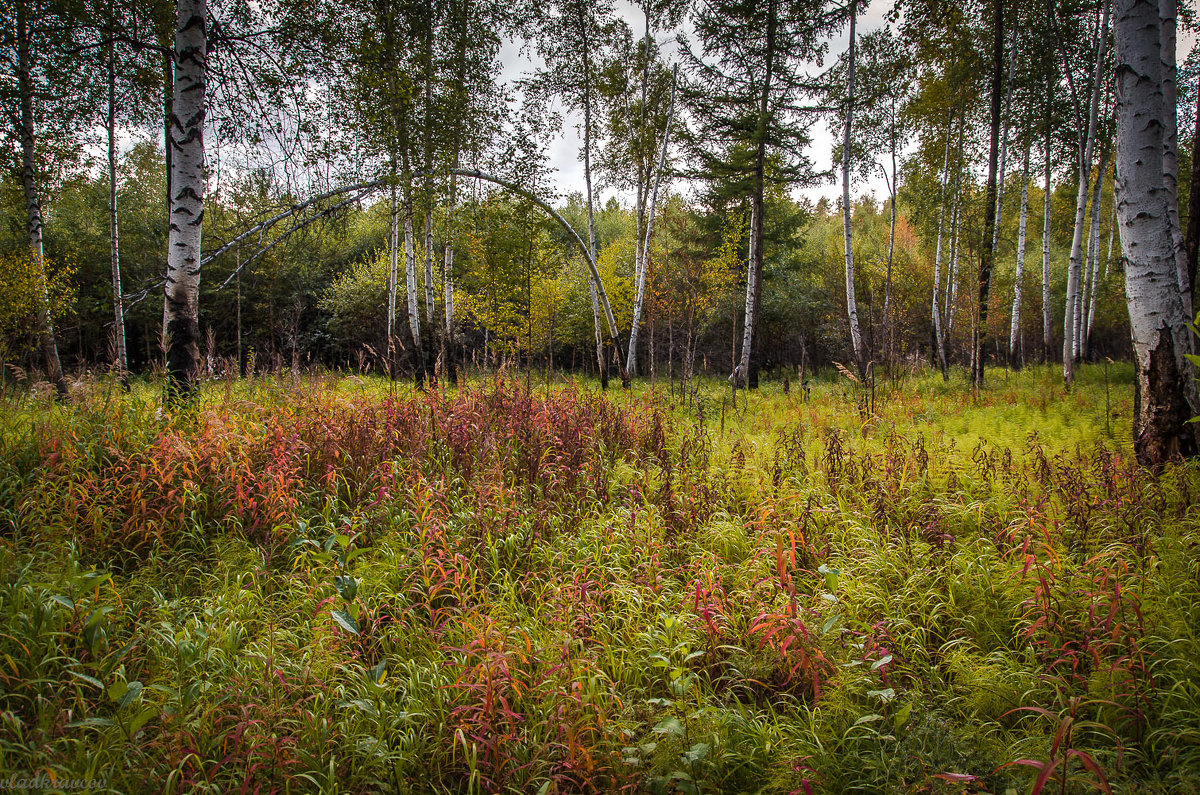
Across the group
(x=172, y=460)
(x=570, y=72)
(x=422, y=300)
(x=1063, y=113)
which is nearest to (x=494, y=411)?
(x=172, y=460)

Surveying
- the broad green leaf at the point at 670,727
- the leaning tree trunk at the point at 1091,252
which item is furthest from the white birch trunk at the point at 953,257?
the broad green leaf at the point at 670,727

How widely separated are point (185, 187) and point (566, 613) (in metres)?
5.97

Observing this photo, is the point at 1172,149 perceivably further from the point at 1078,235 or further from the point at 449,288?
the point at 449,288

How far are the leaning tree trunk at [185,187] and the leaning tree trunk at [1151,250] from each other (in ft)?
30.3

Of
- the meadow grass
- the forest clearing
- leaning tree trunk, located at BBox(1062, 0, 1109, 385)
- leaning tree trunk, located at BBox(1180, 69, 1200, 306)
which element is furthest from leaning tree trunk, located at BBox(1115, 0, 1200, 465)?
leaning tree trunk, located at BBox(1062, 0, 1109, 385)

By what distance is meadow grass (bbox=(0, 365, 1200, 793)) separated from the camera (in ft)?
6.29

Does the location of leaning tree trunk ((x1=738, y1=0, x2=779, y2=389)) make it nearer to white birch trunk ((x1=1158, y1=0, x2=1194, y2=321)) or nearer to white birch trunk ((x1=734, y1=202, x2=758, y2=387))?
white birch trunk ((x1=734, y1=202, x2=758, y2=387))

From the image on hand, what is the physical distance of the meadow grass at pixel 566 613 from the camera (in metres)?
1.92

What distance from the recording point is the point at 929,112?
46.6 feet

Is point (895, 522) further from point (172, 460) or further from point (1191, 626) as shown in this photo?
point (172, 460)

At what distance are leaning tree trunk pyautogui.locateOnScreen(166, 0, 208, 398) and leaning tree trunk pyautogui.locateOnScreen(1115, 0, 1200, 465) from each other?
9.24m

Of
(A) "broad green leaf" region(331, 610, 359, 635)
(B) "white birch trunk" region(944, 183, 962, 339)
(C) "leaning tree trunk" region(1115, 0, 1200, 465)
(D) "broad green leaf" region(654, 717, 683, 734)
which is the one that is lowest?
(D) "broad green leaf" region(654, 717, 683, 734)

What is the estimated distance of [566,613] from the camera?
8.98 ft

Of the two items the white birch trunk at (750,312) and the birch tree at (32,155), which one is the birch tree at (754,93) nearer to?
the white birch trunk at (750,312)
